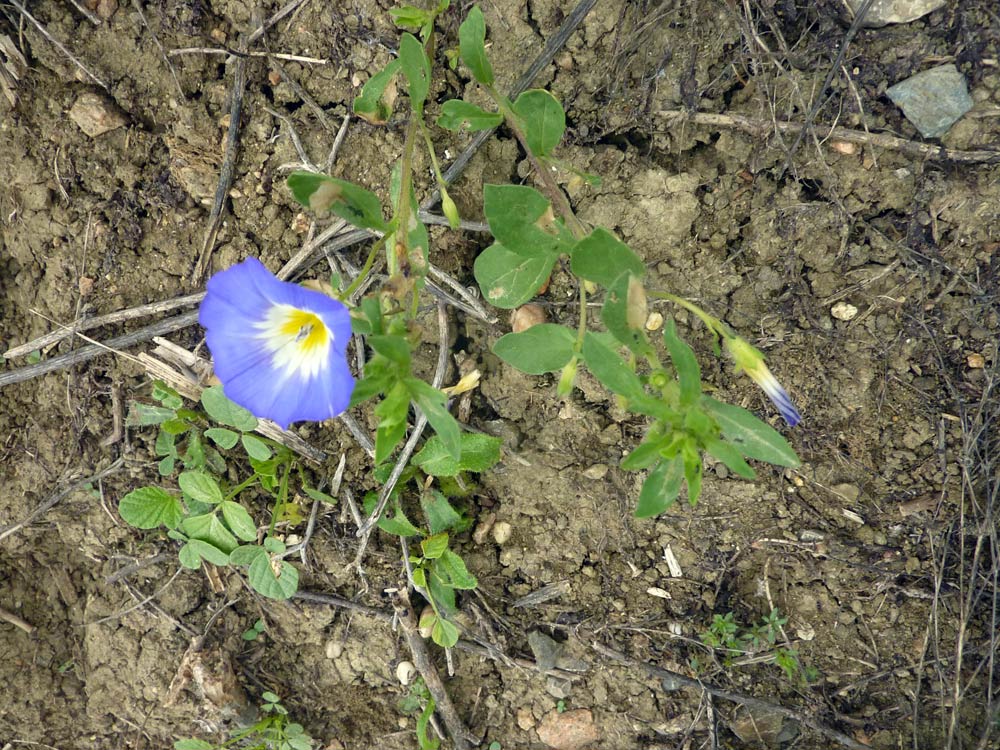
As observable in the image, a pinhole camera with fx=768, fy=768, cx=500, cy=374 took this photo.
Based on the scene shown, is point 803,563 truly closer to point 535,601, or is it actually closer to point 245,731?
point 535,601

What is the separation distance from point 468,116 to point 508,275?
452mm

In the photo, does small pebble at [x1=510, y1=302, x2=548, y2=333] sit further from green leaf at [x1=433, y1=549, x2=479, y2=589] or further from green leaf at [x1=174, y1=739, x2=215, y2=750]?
green leaf at [x1=174, y1=739, x2=215, y2=750]

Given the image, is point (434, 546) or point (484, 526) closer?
point (434, 546)

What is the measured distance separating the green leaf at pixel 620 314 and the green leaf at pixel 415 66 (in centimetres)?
80

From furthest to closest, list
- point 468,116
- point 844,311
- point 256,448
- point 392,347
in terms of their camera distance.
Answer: point 256,448 < point 844,311 < point 468,116 < point 392,347

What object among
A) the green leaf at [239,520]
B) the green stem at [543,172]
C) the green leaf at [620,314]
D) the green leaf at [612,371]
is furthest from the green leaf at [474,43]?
the green leaf at [239,520]

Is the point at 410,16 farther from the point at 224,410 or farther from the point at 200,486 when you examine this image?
the point at 200,486

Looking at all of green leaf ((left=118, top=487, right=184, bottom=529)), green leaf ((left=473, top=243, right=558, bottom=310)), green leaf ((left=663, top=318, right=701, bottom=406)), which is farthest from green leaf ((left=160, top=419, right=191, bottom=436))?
green leaf ((left=663, top=318, right=701, bottom=406))

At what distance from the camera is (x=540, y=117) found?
2.15m

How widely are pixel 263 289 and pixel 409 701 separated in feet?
5.76

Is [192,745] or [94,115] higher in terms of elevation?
[94,115]

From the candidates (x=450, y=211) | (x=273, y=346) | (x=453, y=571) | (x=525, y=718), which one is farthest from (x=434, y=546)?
(x=450, y=211)

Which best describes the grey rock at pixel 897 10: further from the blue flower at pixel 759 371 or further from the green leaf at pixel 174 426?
the green leaf at pixel 174 426

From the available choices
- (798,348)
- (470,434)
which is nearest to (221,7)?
(470,434)
